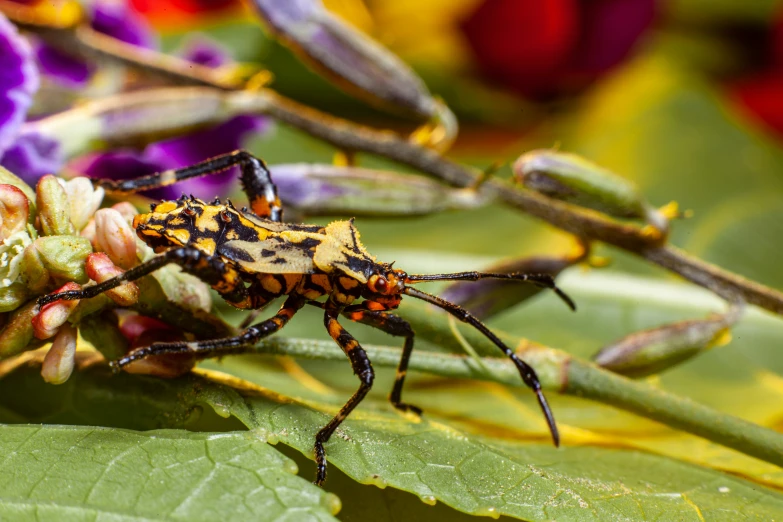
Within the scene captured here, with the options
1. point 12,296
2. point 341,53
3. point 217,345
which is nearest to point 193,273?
point 217,345

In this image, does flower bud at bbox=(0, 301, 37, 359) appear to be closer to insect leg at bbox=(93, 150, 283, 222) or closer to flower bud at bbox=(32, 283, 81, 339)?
flower bud at bbox=(32, 283, 81, 339)

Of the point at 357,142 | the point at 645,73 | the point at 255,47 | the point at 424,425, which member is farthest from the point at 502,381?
the point at 645,73

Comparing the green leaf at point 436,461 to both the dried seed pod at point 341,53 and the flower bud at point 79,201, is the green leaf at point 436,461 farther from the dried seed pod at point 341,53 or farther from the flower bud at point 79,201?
the dried seed pod at point 341,53

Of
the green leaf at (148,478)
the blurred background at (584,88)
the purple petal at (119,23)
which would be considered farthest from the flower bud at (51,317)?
the blurred background at (584,88)

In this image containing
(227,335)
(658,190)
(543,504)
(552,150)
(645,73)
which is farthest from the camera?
(645,73)

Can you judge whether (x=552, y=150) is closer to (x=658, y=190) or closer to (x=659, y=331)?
(x=659, y=331)

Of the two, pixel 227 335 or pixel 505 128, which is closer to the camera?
pixel 227 335

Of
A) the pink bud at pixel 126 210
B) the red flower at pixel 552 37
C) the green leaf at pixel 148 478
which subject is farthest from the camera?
the red flower at pixel 552 37
